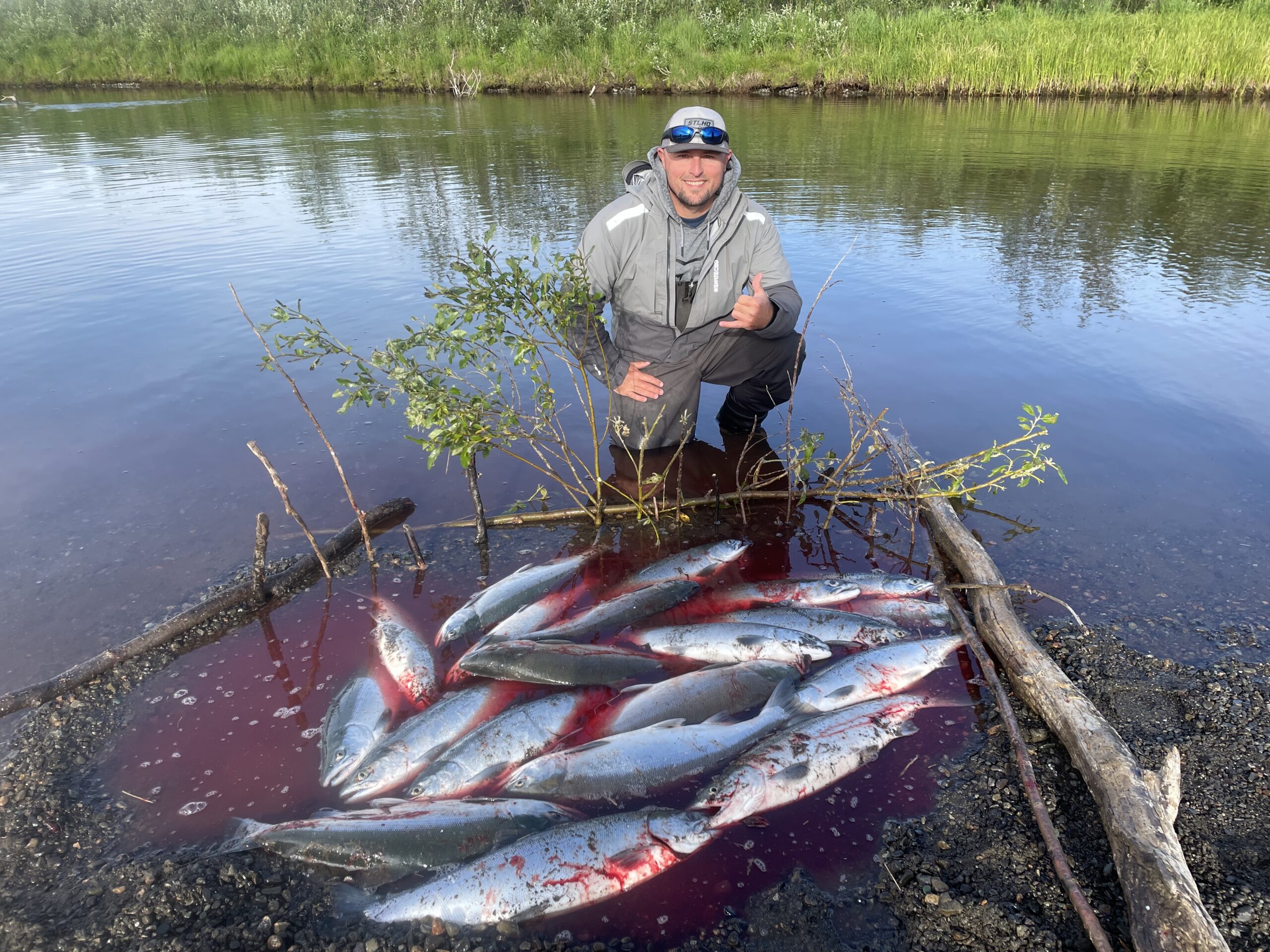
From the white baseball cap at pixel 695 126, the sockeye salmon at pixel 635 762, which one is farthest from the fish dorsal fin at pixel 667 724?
the white baseball cap at pixel 695 126

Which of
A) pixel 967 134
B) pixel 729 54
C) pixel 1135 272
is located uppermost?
pixel 729 54

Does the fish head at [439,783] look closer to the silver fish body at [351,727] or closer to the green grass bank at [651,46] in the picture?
the silver fish body at [351,727]

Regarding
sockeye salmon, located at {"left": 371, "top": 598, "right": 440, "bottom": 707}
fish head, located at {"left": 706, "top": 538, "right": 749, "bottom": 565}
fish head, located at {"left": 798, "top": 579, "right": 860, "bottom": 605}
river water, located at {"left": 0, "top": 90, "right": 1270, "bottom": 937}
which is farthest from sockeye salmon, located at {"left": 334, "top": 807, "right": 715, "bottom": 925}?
fish head, located at {"left": 706, "top": 538, "right": 749, "bottom": 565}

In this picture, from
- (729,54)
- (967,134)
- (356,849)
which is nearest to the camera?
(356,849)

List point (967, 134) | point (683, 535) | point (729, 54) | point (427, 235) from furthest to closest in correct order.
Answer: point (729, 54), point (967, 134), point (427, 235), point (683, 535)

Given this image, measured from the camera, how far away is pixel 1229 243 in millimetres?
11812

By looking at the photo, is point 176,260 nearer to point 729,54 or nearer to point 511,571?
point 511,571

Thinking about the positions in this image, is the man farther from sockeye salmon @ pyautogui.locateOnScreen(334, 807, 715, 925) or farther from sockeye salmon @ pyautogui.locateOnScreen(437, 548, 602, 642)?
sockeye salmon @ pyautogui.locateOnScreen(334, 807, 715, 925)

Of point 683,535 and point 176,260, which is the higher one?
point 176,260

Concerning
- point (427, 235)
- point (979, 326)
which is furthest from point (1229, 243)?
point (427, 235)

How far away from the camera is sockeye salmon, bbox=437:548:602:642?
15.1ft

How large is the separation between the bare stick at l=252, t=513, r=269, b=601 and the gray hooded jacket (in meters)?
2.60

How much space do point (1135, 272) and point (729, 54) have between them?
2385 cm

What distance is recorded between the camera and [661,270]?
20.3 feet
